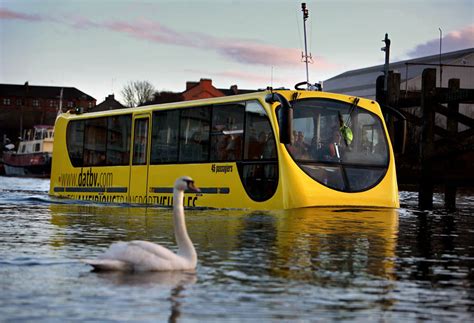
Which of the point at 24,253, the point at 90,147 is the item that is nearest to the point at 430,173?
the point at 90,147

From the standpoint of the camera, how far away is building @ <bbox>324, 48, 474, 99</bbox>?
77.2 meters

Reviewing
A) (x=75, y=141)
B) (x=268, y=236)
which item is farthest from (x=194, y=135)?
(x=268, y=236)

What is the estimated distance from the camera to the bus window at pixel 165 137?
953 inches

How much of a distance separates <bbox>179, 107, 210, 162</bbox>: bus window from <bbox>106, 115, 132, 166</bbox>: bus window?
2.59m

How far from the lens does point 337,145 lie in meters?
21.4

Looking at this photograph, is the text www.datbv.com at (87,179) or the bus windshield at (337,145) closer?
the bus windshield at (337,145)

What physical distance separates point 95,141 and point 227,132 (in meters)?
6.96

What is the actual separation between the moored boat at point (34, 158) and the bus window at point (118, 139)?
59467mm

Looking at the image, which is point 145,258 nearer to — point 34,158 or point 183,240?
point 183,240

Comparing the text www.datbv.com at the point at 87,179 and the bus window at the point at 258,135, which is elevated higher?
the bus window at the point at 258,135

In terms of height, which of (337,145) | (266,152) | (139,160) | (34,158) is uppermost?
(34,158)

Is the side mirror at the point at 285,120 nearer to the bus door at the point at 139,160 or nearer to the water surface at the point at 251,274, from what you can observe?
the water surface at the point at 251,274

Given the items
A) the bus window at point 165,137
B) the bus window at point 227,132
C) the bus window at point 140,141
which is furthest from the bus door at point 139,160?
the bus window at point 227,132

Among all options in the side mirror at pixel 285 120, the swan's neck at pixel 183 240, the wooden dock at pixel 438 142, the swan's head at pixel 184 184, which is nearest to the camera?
the swan's neck at pixel 183 240
